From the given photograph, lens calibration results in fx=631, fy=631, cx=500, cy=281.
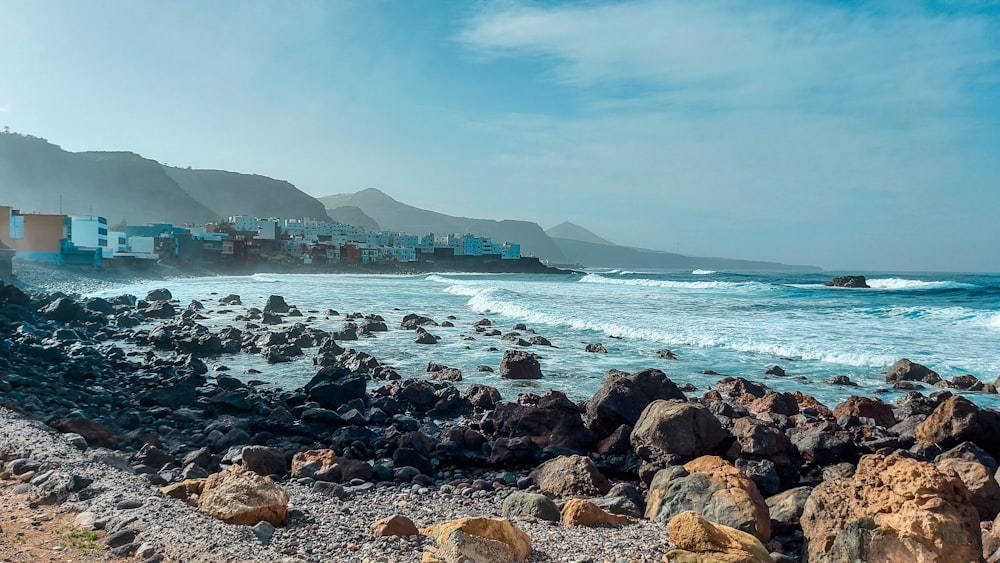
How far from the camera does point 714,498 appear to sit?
15.3 ft

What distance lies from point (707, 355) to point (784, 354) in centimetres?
198

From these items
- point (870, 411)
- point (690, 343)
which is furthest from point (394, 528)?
point (690, 343)

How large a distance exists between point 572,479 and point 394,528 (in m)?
2.15

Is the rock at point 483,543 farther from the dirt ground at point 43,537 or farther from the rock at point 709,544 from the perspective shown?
the dirt ground at point 43,537

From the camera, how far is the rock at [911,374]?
11883 mm

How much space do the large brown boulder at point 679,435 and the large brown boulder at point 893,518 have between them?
1.91 m

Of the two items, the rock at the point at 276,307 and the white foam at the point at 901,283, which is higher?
the white foam at the point at 901,283

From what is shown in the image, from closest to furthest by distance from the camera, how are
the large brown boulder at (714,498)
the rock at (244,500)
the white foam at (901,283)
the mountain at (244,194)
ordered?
the rock at (244,500) < the large brown boulder at (714,498) < the white foam at (901,283) < the mountain at (244,194)

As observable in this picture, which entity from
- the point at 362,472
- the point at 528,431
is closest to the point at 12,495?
the point at 362,472

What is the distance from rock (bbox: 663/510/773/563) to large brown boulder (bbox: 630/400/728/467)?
218 centimetres

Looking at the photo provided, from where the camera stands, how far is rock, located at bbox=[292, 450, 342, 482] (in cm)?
602

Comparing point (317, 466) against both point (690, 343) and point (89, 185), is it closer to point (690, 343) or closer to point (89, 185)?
point (690, 343)

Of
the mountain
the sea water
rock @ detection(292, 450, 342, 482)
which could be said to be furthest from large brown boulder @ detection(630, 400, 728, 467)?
the mountain

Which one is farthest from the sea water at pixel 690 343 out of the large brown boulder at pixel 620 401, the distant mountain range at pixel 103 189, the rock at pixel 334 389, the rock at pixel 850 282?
the distant mountain range at pixel 103 189
